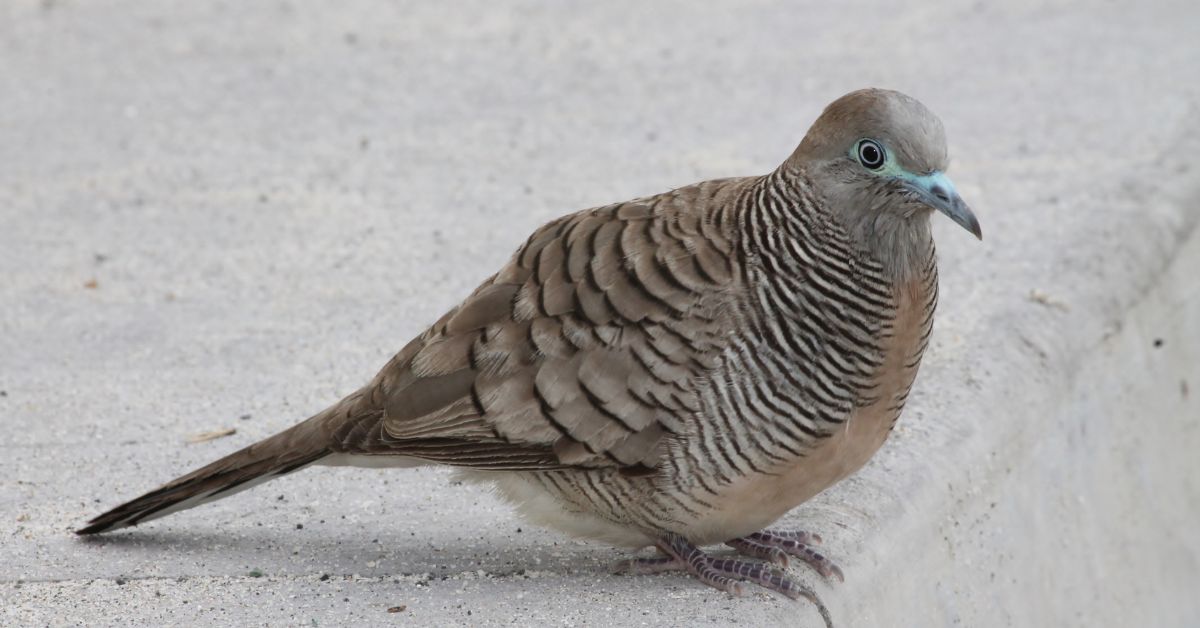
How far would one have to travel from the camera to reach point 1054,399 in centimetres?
497

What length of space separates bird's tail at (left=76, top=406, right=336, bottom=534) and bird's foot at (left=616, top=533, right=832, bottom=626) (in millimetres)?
855

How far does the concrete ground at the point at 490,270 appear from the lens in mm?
4004

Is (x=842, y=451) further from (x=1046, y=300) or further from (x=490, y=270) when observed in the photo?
(x=490, y=270)

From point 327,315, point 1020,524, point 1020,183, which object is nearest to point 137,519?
point 327,315

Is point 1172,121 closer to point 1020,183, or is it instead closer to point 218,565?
point 1020,183

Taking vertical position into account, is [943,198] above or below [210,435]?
above

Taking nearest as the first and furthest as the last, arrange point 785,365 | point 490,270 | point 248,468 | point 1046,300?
point 785,365 < point 248,468 < point 1046,300 < point 490,270

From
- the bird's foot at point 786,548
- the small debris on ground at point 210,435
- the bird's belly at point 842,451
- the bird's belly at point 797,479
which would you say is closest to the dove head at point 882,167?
the bird's belly at point 842,451

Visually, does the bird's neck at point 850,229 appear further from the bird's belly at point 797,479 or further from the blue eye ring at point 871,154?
the bird's belly at point 797,479

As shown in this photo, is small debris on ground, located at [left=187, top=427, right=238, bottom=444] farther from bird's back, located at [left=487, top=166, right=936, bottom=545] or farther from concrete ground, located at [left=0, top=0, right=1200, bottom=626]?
bird's back, located at [left=487, top=166, right=936, bottom=545]

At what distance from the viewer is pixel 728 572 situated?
3730 mm

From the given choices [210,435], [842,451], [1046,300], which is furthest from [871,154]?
[210,435]

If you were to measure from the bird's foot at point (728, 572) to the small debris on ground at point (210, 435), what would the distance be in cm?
156

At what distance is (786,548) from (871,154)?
1013 millimetres
